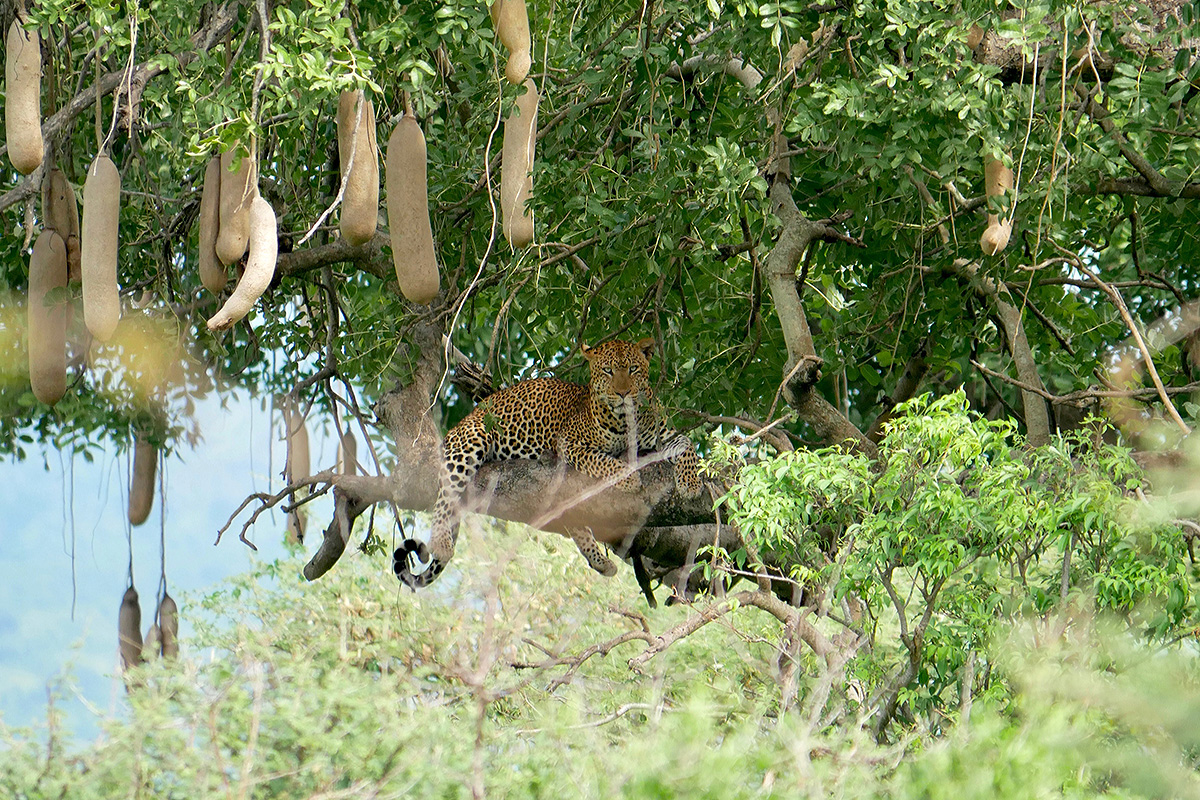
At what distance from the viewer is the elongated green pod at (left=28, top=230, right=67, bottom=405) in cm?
388

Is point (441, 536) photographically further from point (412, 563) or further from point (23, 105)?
point (23, 105)

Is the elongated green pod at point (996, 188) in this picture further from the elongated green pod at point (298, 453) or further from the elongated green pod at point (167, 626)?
the elongated green pod at point (167, 626)

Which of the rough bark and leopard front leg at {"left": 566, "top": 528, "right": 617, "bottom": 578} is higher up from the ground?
the rough bark

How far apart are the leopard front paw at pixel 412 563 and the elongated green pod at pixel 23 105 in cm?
270

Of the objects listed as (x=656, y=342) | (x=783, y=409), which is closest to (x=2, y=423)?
(x=656, y=342)

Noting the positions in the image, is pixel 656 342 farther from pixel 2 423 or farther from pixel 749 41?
pixel 2 423

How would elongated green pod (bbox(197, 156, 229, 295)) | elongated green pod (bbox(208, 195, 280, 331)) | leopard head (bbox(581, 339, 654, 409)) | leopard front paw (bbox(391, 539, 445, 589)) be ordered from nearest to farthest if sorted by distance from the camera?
elongated green pod (bbox(208, 195, 280, 331)) → elongated green pod (bbox(197, 156, 229, 295)) → leopard front paw (bbox(391, 539, 445, 589)) → leopard head (bbox(581, 339, 654, 409))

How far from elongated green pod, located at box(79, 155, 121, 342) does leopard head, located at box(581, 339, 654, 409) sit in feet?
9.75

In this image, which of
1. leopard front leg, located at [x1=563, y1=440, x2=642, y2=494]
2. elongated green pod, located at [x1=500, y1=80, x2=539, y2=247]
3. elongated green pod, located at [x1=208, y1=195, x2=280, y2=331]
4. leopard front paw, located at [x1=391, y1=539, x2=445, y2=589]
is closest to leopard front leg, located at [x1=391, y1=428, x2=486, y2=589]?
leopard front paw, located at [x1=391, y1=539, x2=445, y2=589]

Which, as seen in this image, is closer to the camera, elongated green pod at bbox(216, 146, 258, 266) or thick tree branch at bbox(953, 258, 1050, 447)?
elongated green pod at bbox(216, 146, 258, 266)

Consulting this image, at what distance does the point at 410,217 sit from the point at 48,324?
131 centimetres

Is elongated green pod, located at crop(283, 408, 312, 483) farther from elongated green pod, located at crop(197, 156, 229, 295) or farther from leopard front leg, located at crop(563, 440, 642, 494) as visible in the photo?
elongated green pod, located at crop(197, 156, 229, 295)

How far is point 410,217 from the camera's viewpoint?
3.15 metres

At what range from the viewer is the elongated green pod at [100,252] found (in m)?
3.20
